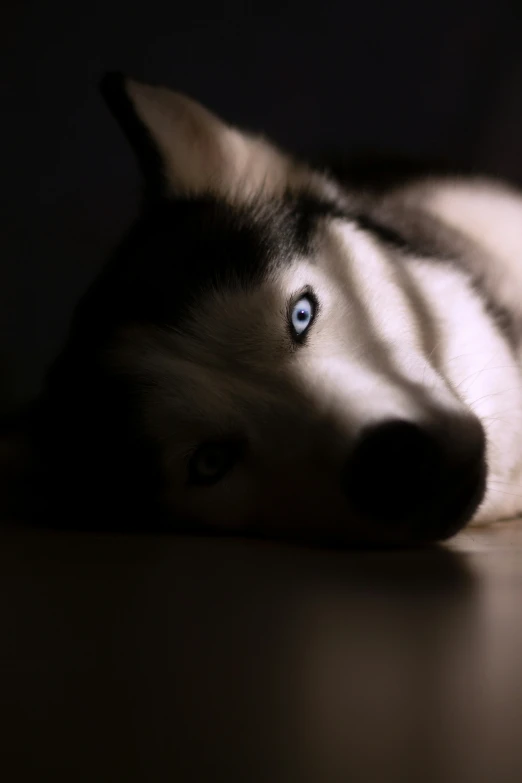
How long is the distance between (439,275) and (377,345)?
1.32ft

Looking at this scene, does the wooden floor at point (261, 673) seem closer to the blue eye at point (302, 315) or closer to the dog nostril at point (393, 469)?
the dog nostril at point (393, 469)

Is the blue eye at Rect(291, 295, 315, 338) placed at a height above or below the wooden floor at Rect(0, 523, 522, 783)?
above

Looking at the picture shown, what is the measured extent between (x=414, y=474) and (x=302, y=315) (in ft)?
1.34

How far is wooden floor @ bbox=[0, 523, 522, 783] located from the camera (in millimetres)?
450

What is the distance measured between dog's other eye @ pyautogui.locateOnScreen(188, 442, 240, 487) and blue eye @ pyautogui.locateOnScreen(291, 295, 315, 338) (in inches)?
9.4

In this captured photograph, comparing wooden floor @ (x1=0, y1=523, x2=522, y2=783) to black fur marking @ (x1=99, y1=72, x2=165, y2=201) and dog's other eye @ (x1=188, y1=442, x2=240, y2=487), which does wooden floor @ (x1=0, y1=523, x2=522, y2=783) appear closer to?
dog's other eye @ (x1=188, y1=442, x2=240, y2=487)

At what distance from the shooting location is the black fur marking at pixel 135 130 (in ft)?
5.30

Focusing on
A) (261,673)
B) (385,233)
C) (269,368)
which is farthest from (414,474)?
(385,233)

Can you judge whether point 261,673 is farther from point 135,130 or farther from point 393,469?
point 135,130

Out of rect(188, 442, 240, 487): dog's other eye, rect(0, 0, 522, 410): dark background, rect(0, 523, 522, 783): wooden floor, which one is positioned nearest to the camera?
rect(0, 523, 522, 783): wooden floor

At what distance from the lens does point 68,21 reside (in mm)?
2449

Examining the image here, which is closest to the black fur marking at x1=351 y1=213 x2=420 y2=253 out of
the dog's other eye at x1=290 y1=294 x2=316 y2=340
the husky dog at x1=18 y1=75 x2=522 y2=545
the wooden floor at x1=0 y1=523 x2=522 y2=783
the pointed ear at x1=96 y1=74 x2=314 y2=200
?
the husky dog at x1=18 y1=75 x2=522 y2=545

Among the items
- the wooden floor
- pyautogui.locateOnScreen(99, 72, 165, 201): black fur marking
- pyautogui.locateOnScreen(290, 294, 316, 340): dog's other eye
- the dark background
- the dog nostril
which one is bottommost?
the wooden floor

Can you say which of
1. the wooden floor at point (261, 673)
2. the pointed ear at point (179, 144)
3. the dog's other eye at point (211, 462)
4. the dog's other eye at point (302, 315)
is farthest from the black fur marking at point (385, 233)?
the wooden floor at point (261, 673)
